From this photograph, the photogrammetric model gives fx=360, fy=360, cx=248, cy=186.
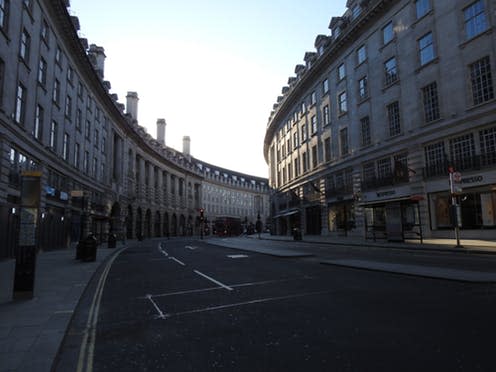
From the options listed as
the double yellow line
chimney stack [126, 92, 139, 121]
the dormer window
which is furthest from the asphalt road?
chimney stack [126, 92, 139, 121]

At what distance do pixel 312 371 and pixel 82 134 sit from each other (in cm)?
3591

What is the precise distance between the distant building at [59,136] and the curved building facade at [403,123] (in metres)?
22.0

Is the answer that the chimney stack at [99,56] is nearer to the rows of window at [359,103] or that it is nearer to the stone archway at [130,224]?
the stone archway at [130,224]

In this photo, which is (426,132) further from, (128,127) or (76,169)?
(128,127)

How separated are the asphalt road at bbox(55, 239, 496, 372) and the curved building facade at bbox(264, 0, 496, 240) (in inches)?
546

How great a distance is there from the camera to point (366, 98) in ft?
106

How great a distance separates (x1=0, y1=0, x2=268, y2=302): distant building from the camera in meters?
18.5

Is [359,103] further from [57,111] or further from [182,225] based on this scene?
[182,225]

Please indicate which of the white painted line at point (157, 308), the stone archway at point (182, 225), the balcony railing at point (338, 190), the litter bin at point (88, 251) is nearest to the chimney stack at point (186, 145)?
the stone archway at point (182, 225)

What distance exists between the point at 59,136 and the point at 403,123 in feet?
87.7

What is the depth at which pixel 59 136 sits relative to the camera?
2803 cm

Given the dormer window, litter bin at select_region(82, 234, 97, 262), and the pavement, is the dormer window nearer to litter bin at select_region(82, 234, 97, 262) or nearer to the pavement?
the pavement

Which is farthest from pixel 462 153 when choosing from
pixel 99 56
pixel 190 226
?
pixel 190 226

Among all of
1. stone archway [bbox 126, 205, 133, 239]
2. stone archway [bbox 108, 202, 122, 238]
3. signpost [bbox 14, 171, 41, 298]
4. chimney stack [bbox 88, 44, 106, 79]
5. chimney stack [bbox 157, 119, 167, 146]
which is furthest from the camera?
chimney stack [bbox 157, 119, 167, 146]
